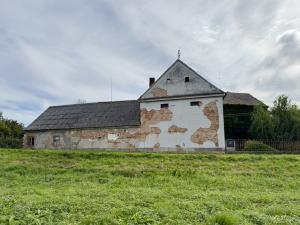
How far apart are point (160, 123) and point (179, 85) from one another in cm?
344

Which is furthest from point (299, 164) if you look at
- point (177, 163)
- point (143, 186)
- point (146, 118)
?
point (146, 118)

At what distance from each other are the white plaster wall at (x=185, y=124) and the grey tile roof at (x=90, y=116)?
7.13 feet

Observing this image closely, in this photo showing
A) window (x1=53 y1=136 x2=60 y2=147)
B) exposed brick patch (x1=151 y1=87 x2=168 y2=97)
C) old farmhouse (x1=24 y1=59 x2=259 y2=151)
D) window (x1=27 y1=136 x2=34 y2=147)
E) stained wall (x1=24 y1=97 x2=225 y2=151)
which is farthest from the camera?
window (x1=27 y1=136 x2=34 y2=147)

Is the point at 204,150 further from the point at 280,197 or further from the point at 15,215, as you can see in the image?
the point at 15,215

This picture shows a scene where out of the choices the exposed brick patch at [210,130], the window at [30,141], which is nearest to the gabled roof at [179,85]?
the exposed brick patch at [210,130]

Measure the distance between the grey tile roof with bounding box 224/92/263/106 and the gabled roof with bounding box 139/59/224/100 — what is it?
1012cm

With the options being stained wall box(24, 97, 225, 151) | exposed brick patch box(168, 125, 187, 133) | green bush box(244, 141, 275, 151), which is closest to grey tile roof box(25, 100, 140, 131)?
stained wall box(24, 97, 225, 151)

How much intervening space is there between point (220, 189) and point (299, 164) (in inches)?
280

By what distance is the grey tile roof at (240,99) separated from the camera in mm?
35037

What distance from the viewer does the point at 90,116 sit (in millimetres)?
29297

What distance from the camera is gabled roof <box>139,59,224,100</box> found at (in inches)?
991

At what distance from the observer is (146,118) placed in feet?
86.3

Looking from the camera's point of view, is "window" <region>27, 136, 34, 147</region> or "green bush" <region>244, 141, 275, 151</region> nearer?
"green bush" <region>244, 141, 275, 151</region>

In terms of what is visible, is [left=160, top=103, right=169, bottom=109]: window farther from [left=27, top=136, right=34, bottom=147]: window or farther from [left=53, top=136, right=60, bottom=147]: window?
[left=27, top=136, right=34, bottom=147]: window
